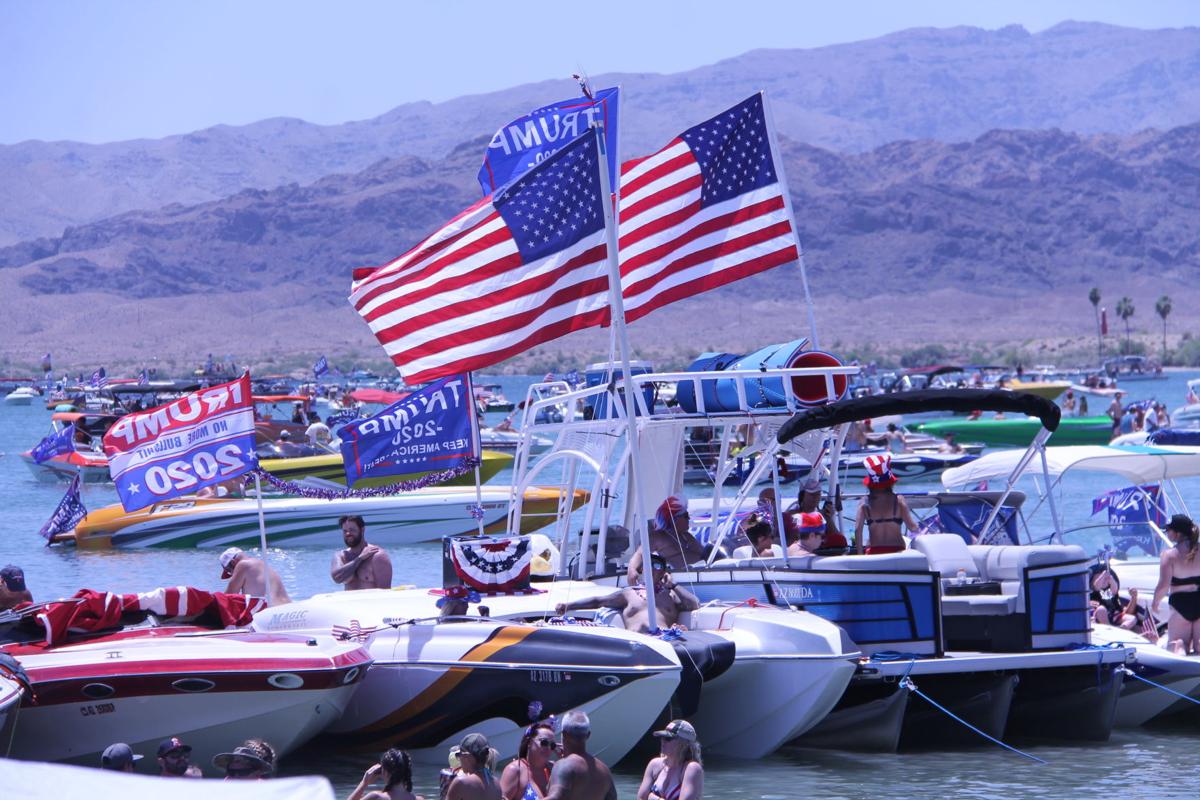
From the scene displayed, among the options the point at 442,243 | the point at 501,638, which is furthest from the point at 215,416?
the point at 501,638

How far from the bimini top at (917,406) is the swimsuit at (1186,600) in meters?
1.82

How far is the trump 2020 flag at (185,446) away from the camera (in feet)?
52.3

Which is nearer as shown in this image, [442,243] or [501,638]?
[501,638]

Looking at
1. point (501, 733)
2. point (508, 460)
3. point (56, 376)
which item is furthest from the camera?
point (56, 376)

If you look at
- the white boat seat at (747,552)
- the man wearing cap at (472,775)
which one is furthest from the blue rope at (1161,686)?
the man wearing cap at (472,775)

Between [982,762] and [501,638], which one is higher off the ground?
[501,638]

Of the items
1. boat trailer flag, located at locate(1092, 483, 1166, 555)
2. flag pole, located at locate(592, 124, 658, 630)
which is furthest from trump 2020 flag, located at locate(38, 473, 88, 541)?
flag pole, located at locate(592, 124, 658, 630)

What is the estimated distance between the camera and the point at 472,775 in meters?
9.93

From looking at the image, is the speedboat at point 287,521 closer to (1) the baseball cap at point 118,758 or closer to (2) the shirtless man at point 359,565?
(2) the shirtless man at point 359,565

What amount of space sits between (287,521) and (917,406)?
1872 cm

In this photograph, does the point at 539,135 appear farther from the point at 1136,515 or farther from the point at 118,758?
the point at 118,758

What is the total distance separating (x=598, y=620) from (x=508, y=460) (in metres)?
25.1

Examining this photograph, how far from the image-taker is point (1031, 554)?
13836 millimetres

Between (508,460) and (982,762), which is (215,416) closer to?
(982,762)
